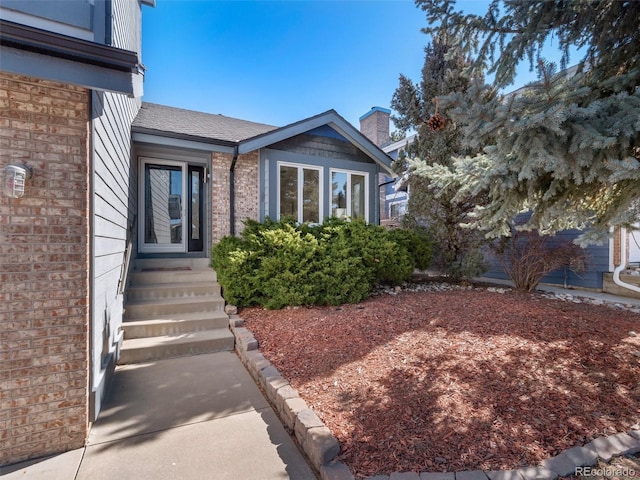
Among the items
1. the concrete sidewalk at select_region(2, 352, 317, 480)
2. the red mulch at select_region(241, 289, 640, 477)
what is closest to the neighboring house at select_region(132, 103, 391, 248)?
the red mulch at select_region(241, 289, 640, 477)

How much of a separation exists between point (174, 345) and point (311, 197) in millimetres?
4741

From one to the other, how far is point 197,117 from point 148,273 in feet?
17.7

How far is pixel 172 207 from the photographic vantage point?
25.1 feet

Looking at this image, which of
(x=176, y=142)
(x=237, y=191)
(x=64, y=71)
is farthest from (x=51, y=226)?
(x=237, y=191)

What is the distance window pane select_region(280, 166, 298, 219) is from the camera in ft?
24.4

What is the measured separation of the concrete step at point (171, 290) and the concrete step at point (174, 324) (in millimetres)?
548

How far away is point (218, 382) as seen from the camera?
11.4 ft

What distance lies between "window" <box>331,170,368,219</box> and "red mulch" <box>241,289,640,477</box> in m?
3.67

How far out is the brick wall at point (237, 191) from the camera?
6.82m

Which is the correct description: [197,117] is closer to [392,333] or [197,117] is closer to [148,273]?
[148,273]

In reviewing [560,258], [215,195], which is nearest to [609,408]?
[560,258]

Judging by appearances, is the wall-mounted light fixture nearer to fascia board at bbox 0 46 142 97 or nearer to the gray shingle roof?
fascia board at bbox 0 46 142 97

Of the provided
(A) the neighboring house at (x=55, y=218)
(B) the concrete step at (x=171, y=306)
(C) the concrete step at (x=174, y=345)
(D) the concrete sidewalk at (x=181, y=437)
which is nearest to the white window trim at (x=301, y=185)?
(B) the concrete step at (x=171, y=306)

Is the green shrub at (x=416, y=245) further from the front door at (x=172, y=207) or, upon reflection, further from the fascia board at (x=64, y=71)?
the fascia board at (x=64, y=71)
